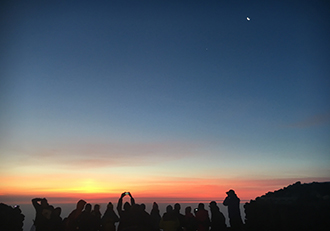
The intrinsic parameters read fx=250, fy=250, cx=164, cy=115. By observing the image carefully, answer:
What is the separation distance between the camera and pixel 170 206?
326 inches

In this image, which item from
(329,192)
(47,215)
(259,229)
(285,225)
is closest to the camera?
(47,215)

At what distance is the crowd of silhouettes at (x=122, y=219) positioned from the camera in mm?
7414

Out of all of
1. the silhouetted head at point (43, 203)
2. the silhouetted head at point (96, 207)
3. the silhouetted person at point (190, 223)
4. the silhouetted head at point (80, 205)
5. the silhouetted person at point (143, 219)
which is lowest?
the silhouetted person at point (190, 223)

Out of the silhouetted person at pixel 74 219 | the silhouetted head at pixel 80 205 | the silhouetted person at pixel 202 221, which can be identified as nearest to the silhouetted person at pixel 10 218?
the silhouetted person at pixel 74 219

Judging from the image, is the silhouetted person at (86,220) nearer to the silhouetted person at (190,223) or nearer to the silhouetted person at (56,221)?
the silhouetted person at (56,221)

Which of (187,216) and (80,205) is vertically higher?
(80,205)

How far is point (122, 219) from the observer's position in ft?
26.3

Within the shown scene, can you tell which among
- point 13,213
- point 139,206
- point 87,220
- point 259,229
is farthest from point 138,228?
point 13,213

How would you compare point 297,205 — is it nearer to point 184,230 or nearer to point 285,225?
point 285,225

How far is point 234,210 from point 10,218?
393 inches

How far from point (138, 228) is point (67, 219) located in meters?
2.47

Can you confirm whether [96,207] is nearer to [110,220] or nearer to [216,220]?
[110,220]

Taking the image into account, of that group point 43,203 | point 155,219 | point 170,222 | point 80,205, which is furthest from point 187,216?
point 43,203

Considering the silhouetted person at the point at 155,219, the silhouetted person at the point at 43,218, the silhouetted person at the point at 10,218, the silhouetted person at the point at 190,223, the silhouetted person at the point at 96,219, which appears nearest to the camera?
the silhouetted person at the point at 43,218
